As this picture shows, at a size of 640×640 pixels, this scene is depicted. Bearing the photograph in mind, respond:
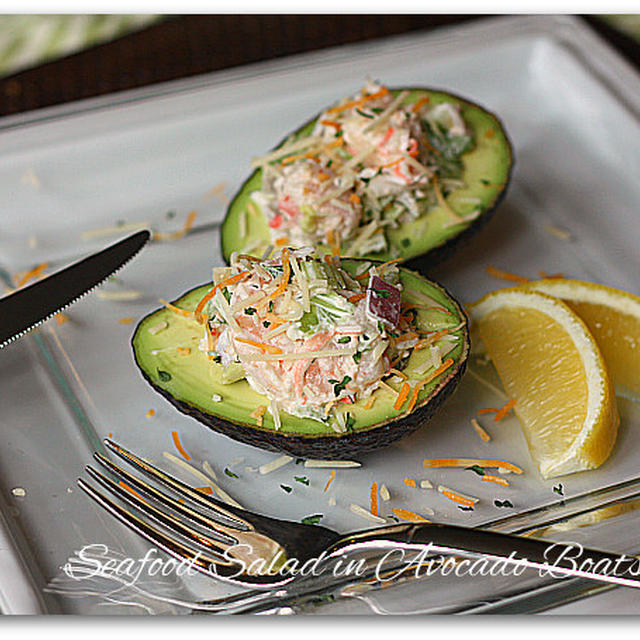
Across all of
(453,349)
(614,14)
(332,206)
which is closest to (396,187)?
(332,206)

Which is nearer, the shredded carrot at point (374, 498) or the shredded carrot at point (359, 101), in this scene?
the shredded carrot at point (374, 498)

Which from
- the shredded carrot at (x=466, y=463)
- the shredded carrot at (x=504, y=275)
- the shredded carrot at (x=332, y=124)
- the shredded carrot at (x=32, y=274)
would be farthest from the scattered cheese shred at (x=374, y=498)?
the shredded carrot at (x=32, y=274)

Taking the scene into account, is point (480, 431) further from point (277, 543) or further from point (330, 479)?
point (277, 543)

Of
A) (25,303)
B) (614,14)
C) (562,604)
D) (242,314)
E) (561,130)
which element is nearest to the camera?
(562,604)

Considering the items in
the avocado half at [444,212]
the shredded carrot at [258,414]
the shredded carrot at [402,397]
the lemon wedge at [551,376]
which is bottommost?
the lemon wedge at [551,376]

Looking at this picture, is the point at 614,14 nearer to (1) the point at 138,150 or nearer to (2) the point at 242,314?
(1) the point at 138,150

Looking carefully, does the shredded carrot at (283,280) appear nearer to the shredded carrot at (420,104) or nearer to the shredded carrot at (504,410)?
the shredded carrot at (504,410)
